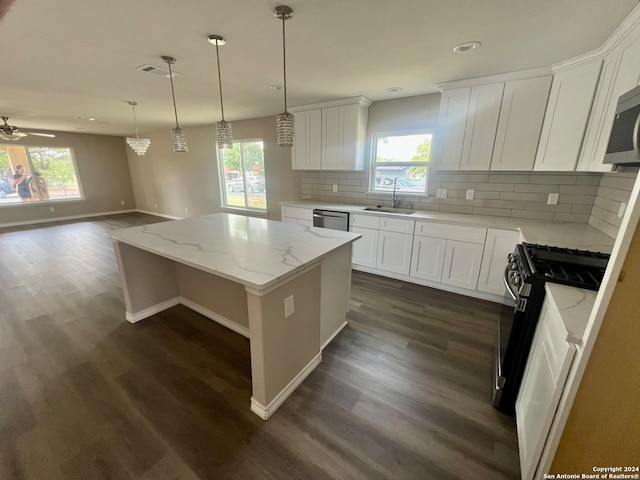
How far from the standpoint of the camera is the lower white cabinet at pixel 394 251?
3.29 meters

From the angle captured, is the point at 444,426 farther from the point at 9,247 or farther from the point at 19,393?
the point at 9,247

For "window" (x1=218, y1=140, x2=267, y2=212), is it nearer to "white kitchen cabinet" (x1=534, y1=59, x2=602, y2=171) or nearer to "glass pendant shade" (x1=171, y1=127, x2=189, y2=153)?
"glass pendant shade" (x1=171, y1=127, x2=189, y2=153)

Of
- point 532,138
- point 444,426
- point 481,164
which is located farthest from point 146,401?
point 532,138

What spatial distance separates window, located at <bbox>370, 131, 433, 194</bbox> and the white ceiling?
0.62 meters

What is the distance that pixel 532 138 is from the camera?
101 inches

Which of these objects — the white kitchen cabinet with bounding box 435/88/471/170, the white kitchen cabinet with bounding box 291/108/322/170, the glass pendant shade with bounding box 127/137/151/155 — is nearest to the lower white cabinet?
the white kitchen cabinet with bounding box 435/88/471/170

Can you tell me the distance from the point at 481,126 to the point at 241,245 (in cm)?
286


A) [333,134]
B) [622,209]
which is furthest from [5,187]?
[622,209]

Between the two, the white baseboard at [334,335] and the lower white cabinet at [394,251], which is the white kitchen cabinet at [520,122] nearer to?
the lower white cabinet at [394,251]

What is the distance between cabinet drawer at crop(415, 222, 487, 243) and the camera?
280 cm

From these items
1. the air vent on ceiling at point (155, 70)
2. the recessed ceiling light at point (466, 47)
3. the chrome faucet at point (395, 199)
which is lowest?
the chrome faucet at point (395, 199)

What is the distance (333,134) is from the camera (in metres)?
3.83

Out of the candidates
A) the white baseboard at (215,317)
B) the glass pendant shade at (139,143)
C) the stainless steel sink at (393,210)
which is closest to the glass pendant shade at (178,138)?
the white baseboard at (215,317)

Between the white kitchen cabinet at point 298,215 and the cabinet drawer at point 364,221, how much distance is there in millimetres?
730
